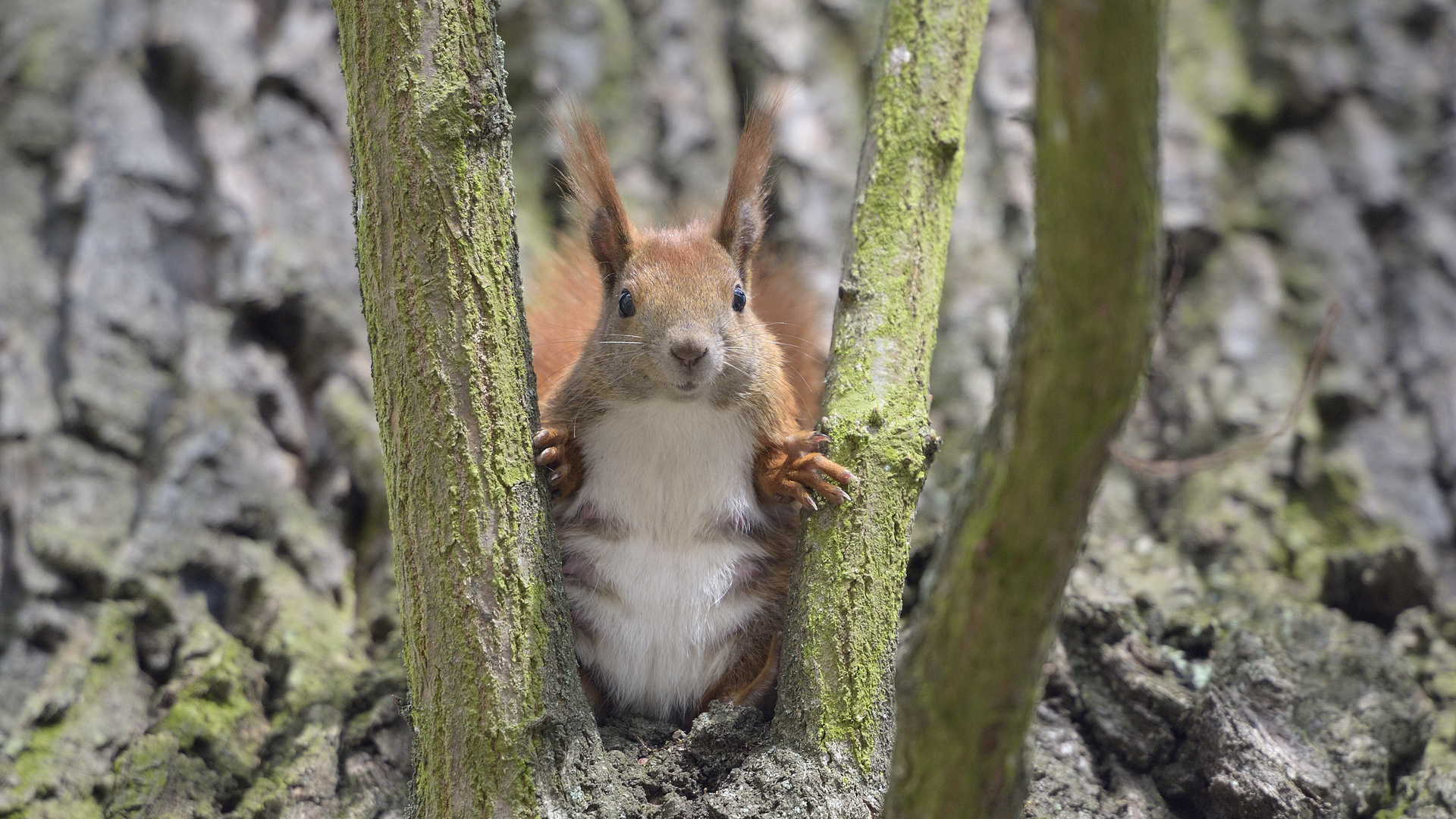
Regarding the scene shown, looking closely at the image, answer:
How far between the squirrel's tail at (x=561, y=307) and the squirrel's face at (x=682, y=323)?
25 cm

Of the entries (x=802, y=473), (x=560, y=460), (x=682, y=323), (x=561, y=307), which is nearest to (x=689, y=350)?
(x=682, y=323)

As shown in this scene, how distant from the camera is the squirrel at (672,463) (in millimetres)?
2137

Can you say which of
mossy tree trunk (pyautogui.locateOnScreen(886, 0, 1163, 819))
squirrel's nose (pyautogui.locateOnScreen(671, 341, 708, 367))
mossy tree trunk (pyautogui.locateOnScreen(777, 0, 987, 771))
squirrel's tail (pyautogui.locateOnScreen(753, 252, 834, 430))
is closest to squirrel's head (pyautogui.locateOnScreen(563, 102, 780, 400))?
squirrel's nose (pyautogui.locateOnScreen(671, 341, 708, 367))

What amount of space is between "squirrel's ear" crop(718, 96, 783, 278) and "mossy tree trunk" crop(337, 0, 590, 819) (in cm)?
67

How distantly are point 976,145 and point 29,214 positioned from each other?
2.40 m

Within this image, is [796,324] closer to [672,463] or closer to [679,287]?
[679,287]

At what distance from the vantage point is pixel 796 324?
8.48 ft

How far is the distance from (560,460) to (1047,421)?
49.4 inches

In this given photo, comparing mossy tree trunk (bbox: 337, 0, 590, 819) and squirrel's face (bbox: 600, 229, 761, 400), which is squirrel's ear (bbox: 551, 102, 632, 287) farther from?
mossy tree trunk (bbox: 337, 0, 590, 819)

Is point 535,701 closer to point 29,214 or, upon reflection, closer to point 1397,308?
point 29,214

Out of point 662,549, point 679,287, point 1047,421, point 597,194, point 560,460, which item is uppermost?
point 597,194

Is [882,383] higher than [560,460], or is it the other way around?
[882,383]

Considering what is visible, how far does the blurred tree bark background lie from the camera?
77.9 inches

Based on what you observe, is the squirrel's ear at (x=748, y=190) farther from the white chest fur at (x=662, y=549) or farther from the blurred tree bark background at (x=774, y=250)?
the blurred tree bark background at (x=774, y=250)
